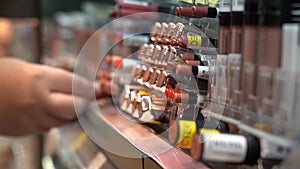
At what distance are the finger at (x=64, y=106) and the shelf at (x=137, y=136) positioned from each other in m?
0.03

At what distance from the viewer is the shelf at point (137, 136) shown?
658 mm

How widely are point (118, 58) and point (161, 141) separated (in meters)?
0.42

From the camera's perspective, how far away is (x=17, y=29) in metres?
1.88

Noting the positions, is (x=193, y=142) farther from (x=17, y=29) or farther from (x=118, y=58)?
(x=17, y=29)

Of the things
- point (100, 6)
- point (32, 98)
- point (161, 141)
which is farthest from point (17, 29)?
point (161, 141)

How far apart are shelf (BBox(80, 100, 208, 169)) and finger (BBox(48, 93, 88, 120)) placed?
0.03 m

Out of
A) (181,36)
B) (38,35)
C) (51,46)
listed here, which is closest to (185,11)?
(181,36)

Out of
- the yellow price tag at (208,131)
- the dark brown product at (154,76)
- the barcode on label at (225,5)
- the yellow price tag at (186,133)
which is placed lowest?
the yellow price tag at (186,133)

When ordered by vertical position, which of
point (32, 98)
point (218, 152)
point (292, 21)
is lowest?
point (32, 98)

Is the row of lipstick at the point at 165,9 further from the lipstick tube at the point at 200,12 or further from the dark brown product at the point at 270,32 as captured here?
the dark brown product at the point at 270,32

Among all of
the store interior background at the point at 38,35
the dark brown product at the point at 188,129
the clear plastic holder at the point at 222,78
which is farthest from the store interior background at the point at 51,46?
the clear plastic holder at the point at 222,78

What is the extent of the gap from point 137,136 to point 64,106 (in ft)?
1.35

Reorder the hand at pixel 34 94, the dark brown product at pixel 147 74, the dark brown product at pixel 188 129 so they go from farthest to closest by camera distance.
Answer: the hand at pixel 34 94
the dark brown product at pixel 147 74
the dark brown product at pixel 188 129

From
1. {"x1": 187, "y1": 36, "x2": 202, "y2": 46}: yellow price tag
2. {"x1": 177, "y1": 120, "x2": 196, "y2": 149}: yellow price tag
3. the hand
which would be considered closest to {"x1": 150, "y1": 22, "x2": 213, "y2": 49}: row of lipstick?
{"x1": 187, "y1": 36, "x2": 202, "y2": 46}: yellow price tag
